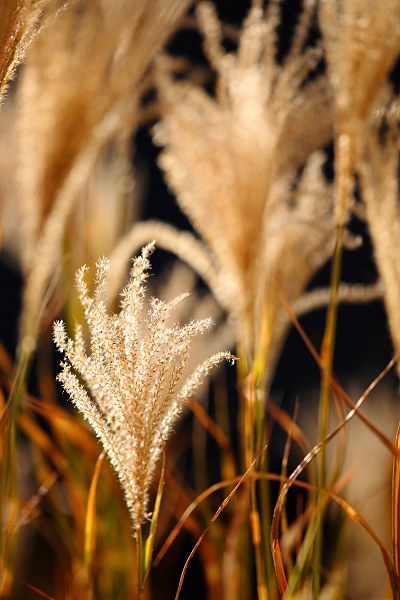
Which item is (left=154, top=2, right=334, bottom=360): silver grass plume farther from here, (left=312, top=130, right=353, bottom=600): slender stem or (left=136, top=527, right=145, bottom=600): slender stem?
(left=136, top=527, right=145, bottom=600): slender stem

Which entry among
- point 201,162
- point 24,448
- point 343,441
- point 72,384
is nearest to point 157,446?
point 72,384

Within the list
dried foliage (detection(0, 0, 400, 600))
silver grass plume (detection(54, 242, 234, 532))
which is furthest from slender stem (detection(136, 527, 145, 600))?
dried foliage (detection(0, 0, 400, 600))

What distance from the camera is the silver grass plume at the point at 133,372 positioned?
19.5 inches

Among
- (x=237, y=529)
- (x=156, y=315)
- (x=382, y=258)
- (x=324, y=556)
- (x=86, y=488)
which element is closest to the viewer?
(x=156, y=315)

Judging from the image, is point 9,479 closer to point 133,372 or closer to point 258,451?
point 258,451

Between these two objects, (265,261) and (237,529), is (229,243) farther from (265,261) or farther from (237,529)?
(237,529)

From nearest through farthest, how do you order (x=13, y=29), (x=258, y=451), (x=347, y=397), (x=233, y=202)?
(x=13, y=29), (x=347, y=397), (x=258, y=451), (x=233, y=202)

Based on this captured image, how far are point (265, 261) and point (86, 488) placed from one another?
0.50m

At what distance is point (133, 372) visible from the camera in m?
0.51

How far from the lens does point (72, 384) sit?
50cm

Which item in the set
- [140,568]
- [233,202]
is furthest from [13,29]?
[233,202]

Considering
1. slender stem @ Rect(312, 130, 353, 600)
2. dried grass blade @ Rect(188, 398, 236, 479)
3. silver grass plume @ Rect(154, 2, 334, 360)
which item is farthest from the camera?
dried grass blade @ Rect(188, 398, 236, 479)

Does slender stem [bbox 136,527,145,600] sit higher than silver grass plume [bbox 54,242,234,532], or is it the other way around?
silver grass plume [bbox 54,242,234,532]

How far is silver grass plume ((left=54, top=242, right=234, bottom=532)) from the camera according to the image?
49 cm
